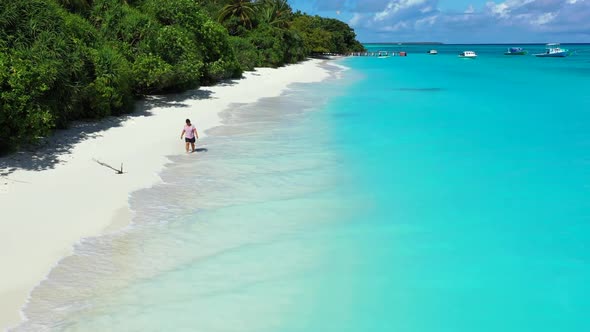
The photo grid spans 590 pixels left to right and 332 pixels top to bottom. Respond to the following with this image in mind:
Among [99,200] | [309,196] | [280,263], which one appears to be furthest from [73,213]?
[309,196]

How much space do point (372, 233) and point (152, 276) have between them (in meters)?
4.94

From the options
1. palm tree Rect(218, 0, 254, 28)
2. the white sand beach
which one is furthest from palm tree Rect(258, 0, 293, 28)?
the white sand beach

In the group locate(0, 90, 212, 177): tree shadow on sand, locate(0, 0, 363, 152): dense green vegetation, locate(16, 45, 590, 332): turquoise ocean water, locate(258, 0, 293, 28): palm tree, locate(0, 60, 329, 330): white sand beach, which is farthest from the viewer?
locate(258, 0, 293, 28): palm tree

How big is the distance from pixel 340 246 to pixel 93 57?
14501 mm

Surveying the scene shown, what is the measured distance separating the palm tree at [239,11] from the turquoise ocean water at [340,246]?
42004 millimetres

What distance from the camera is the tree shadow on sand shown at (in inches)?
534

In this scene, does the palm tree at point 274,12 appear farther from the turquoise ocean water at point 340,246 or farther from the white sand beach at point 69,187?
the turquoise ocean water at point 340,246

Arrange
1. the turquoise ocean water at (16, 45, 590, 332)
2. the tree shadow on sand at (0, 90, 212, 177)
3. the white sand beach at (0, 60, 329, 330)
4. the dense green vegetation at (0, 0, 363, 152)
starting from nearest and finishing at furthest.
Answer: the turquoise ocean water at (16, 45, 590, 332), the white sand beach at (0, 60, 329, 330), the tree shadow on sand at (0, 90, 212, 177), the dense green vegetation at (0, 0, 363, 152)

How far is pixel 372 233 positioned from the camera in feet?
36.7

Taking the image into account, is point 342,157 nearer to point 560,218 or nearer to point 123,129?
point 560,218

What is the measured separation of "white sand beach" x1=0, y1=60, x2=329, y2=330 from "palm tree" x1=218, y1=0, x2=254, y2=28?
38816 mm

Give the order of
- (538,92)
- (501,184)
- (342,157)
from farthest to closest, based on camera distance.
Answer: (538,92) < (342,157) < (501,184)

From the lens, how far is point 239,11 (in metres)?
59.9

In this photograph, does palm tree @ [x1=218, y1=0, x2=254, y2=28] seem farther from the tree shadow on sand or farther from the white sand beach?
the white sand beach
